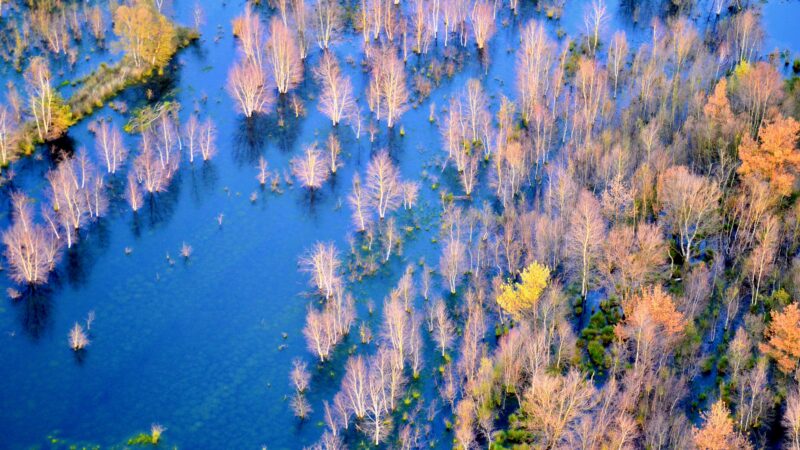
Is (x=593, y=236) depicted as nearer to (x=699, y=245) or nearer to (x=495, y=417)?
(x=699, y=245)

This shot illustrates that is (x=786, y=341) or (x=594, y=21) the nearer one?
(x=786, y=341)

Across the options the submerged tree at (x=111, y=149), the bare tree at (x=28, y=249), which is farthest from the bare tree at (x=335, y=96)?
the bare tree at (x=28, y=249)

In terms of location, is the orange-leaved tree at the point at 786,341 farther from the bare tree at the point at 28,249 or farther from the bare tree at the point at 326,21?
the bare tree at the point at 326,21

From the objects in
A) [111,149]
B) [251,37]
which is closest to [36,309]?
[111,149]

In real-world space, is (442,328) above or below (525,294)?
below

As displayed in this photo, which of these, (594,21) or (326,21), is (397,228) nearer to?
(326,21)

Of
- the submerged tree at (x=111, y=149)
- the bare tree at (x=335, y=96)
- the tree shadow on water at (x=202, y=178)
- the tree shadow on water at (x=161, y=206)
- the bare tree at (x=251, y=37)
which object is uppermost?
the bare tree at (x=251, y=37)

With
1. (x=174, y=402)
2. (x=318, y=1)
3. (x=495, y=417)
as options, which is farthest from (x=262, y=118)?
(x=495, y=417)
